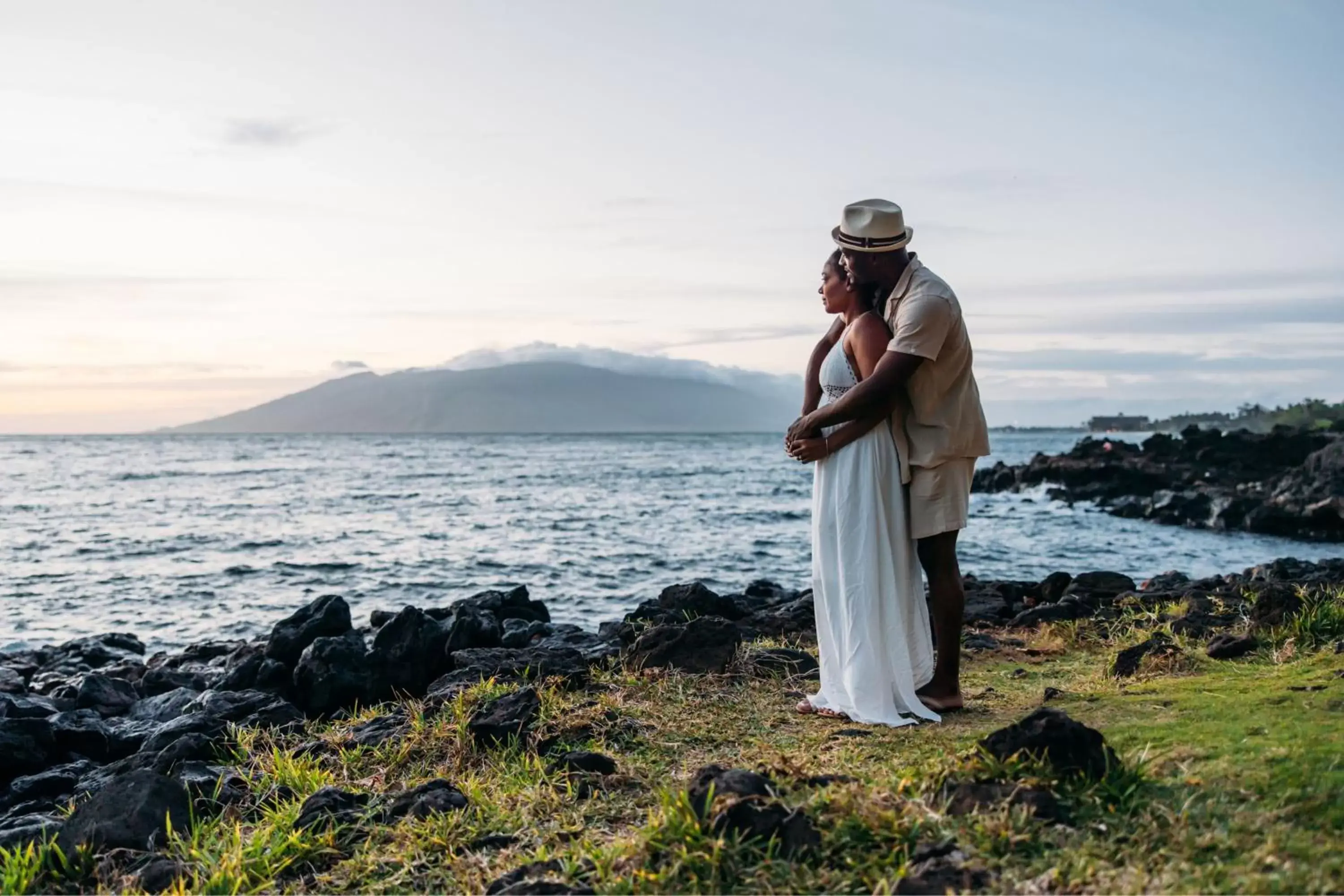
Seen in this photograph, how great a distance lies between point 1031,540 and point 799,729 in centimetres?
2170

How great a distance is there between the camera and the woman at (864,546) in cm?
589

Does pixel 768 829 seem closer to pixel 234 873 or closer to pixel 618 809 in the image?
A: pixel 618 809

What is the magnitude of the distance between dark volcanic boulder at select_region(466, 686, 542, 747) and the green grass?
9 centimetres

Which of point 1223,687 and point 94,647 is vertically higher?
point 1223,687

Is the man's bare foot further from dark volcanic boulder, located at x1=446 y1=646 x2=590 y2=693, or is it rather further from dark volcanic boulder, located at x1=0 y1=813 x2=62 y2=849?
dark volcanic boulder, located at x1=0 y1=813 x2=62 y2=849

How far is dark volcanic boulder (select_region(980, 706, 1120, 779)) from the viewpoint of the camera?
164 inches

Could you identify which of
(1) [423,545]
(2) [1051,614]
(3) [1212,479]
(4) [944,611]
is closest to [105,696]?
(4) [944,611]

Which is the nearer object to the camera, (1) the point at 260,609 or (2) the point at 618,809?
(2) the point at 618,809

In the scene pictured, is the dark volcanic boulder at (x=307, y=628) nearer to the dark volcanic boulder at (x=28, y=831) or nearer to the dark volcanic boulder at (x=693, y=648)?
the dark volcanic boulder at (x=693, y=648)

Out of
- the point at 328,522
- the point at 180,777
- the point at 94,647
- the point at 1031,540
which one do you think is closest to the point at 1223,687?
the point at 180,777

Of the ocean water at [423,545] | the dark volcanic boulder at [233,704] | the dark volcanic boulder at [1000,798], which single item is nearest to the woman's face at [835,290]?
the dark volcanic boulder at [1000,798]

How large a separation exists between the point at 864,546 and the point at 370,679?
4384 millimetres

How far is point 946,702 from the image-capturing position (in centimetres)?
611

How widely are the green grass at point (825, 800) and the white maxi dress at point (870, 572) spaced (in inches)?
9.6
